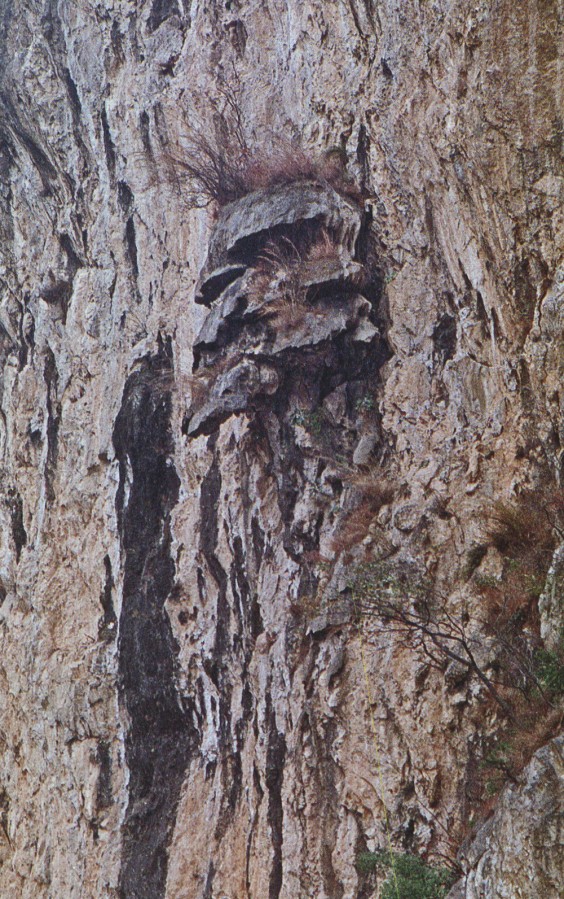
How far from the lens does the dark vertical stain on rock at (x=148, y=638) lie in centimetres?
996

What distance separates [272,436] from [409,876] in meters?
4.91

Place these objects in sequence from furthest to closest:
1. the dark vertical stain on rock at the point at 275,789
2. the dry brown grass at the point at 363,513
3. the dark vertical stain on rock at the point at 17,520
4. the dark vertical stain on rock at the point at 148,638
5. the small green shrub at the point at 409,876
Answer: the dark vertical stain on rock at the point at 17,520, the dark vertical stain on rock at the point at 148,638, the dry brown grass at the point at 363,513, the dark vertical stain on rock at the point at 275,789, the small green shrub at the point at 409,876

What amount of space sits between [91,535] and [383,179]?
586cm

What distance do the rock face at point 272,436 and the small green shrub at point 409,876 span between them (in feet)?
0.67

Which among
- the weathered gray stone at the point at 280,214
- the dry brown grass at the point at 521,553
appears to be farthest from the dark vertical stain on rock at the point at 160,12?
the dry brown grass at the point at 521,553

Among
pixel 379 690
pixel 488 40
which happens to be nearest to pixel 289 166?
pixel 488 40

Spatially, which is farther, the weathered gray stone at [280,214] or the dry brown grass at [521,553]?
the weathered gray stone at [280,214]

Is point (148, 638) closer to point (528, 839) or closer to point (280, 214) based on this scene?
point (280, 214)

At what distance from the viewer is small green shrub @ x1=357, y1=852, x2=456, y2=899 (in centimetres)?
735

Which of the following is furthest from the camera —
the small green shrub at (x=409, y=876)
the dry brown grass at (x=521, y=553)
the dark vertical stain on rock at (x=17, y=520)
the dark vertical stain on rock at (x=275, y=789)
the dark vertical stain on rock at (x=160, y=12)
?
the dark vertical stain on rock at (x=160, y=12)

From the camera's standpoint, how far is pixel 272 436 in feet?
34.3

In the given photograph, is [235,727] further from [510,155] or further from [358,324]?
[510,155]

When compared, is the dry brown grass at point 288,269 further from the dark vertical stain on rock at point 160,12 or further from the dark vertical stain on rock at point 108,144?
the dark vertical stain on rock at point 160,12

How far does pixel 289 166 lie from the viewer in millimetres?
11375
